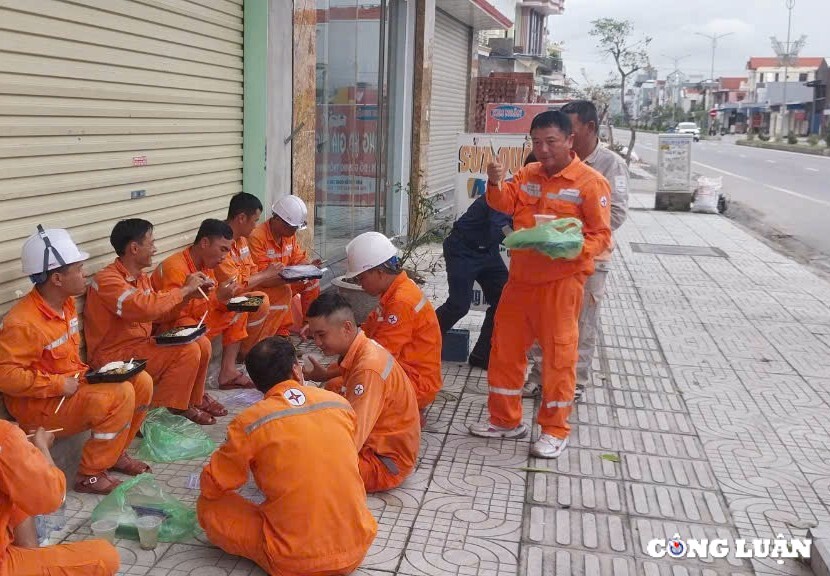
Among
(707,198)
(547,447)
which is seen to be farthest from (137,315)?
(707,198)

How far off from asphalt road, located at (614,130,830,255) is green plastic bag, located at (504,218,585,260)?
10.7m

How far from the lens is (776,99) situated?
81812 mm

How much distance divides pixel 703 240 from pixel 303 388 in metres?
12.0

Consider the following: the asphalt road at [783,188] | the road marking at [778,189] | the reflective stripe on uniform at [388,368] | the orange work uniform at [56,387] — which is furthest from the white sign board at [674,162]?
the orange work uniform at [56,387]

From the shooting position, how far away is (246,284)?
18.9 feet

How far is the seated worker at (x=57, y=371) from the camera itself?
3.73 meters

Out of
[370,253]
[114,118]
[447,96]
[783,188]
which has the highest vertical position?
[447,96]

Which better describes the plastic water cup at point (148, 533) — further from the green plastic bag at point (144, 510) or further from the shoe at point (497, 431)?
the shoe at point (497, 431)

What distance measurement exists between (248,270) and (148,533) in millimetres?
2587

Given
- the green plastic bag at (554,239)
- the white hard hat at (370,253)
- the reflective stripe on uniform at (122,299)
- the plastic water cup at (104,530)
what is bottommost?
the plastic water cup at (104,530)

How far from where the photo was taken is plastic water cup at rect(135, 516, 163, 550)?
3.65m

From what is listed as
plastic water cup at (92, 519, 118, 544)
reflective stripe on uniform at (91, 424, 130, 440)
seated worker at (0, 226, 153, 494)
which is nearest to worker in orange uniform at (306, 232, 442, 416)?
seated worker at (0, 226, 153, 494)

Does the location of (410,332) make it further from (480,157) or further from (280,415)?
(480,157)

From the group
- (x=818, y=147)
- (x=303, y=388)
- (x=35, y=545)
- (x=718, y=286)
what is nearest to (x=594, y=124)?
(x=303, y=388)
